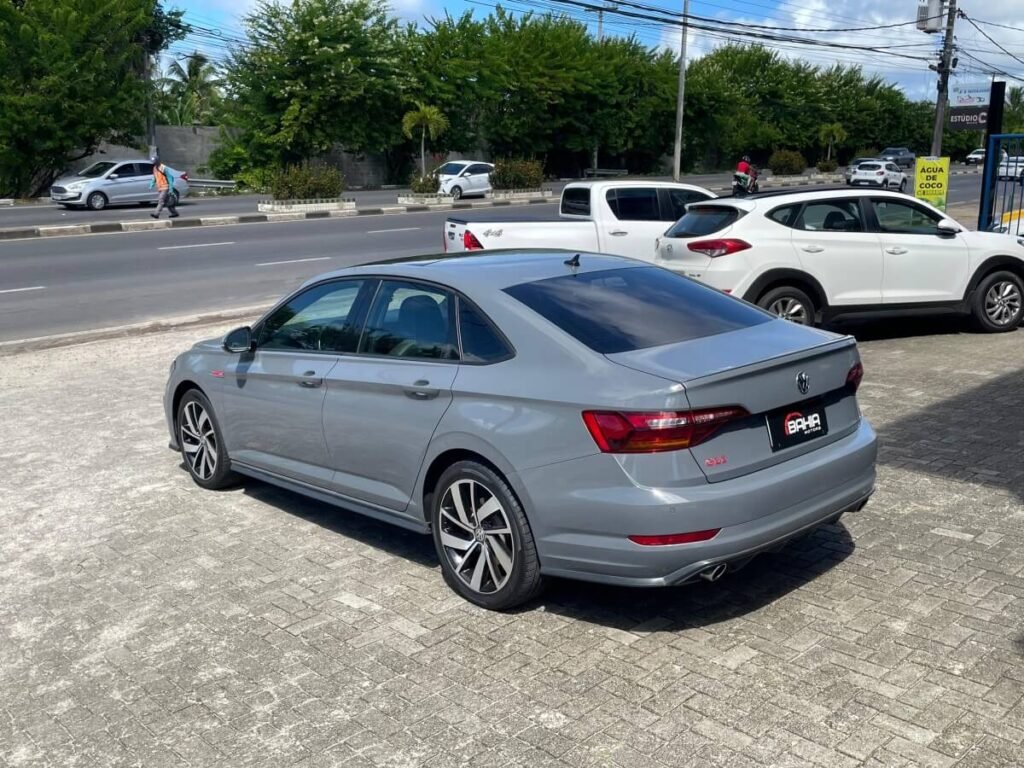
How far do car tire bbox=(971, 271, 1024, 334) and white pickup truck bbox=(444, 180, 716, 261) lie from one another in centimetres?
362

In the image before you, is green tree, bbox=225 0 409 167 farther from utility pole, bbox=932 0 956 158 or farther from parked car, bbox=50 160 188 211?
utility pole, bbox=932 0 956 158

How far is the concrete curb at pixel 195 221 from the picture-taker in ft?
85.0

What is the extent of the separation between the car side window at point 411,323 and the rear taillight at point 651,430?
980 mm

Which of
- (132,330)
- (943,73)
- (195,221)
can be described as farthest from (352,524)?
(943,73)

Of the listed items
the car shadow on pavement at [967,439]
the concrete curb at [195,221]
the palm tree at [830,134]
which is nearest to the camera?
the car shadow on pavement at [967,439]

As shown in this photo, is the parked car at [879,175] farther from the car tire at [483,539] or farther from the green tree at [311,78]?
the car tire at [483,539]

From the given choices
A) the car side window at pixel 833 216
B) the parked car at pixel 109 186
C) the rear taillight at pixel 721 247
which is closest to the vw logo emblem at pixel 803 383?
the rear taillight at pixel 721 247

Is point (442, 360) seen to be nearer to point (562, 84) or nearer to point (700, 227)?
point (700, 227)

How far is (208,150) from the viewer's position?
184 feet

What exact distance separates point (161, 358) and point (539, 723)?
26.9 ft

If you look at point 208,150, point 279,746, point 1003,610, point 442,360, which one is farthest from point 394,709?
point 208,150

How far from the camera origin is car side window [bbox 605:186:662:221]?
13922 millimetres

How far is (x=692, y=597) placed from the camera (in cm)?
468

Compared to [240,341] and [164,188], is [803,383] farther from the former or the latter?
[164,188]
